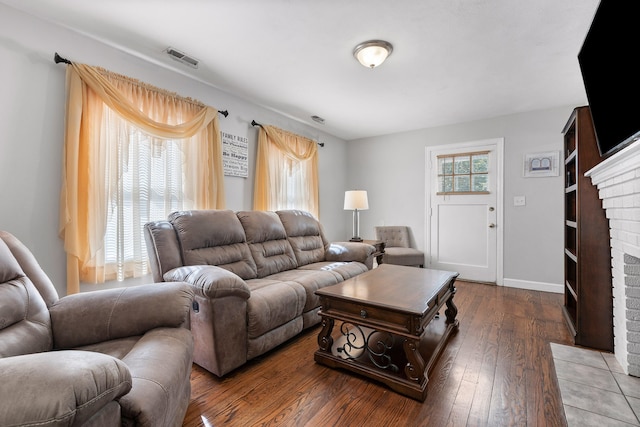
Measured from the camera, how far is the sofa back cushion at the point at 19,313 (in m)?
1.02

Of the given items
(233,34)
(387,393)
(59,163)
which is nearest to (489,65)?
(233,34)

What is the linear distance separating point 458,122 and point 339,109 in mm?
1856

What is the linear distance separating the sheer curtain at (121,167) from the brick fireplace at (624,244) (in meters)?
3.07

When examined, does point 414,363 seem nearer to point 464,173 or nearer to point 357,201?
point 357,201

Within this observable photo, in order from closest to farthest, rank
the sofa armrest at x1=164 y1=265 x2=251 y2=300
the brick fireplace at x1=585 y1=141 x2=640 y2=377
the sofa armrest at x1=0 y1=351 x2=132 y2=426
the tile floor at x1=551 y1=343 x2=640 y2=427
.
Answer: the sofa armrest at x1=0 y1=351 x2=132 y2=426, the tile floor at x1=551 y1=343 x2=640 y2=427, the brick fireplace at x1=585 y1=141 x2=640 y2=377, the sofa armrest at x1=164 y1=265 x2=251 y2=300

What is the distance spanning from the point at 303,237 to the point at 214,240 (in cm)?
116

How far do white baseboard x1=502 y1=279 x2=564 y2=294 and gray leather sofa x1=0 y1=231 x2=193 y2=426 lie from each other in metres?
4.05

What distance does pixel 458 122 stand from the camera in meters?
4.14

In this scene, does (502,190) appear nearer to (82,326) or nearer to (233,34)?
(233,34)

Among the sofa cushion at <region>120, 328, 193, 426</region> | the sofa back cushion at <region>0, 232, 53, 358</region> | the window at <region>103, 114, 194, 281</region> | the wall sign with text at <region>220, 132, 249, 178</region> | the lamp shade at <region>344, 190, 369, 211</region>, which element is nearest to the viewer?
the sofa cushion at <region>120, 328, 193, 426</region>

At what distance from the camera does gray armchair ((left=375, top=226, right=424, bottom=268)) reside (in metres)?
4.12

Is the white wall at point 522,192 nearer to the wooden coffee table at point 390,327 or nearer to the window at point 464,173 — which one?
the window at point 464,173

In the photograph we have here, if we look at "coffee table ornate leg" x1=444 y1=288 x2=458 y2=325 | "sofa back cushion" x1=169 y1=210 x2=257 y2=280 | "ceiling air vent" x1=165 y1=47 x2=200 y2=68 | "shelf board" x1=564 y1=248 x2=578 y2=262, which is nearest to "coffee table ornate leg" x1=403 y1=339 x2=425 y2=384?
"coffee table ornate leg" x1=444 y1=288 x2=458 y2=325

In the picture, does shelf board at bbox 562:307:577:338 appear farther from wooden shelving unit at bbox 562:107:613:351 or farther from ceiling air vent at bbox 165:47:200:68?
ceiling air vent at bbox 165:47:200:68
